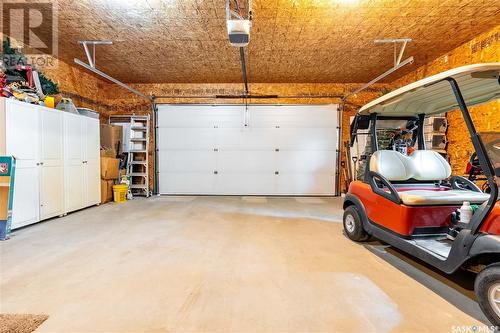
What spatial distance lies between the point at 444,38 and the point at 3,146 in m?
7.56

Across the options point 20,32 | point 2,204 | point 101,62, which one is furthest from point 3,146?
point 101,62

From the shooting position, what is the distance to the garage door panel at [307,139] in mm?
7070

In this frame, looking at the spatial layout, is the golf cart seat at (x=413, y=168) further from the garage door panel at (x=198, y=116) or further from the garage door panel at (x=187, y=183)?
the garage door panel at (x=187, y=183)

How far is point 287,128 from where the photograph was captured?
7.11 meters

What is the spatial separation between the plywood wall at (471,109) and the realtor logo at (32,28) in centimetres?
692

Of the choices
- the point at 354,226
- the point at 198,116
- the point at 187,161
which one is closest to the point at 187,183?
the point at 187,161

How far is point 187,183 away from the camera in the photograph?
23.7ft

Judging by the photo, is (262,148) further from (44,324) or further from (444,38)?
(44,324)

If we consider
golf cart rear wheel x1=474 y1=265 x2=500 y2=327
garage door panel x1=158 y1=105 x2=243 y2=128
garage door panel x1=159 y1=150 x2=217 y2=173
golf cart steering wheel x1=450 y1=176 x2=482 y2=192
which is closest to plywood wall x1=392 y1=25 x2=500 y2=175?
golf cart steering wheel x1=450 y1=176 x2=482 y2=192

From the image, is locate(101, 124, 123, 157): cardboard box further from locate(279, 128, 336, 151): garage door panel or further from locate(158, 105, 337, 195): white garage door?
locate(279, 128, 336, 151): garage door panel

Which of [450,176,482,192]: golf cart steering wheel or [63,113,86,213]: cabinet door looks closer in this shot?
[450,176,482,192]: golf cart steering wheel

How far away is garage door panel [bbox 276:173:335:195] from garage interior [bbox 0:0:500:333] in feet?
0.14

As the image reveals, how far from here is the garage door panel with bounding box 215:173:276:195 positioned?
7.16 meters

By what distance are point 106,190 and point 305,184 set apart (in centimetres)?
546
